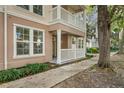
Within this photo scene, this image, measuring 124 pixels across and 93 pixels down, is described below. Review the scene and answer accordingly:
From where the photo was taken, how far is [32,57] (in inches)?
419

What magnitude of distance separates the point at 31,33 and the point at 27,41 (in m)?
0.73

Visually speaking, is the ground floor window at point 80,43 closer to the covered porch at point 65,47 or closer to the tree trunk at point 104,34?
the covered porch at point 65,47

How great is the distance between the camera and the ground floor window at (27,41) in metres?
9.41

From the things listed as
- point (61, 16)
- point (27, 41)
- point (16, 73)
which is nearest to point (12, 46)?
point (27, 41)

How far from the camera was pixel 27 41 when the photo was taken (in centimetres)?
1027

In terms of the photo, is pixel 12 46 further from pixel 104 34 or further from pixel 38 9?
pixel 104 34

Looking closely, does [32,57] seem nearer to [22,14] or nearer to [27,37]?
[27,37]

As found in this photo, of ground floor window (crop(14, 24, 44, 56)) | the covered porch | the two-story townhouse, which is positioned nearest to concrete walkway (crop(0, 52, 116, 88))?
the two-story townhouse

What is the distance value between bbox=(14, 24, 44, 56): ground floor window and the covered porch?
4.85 ft

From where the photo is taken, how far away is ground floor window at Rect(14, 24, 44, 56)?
9409 millimetres

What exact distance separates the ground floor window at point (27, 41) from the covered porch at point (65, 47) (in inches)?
58.2

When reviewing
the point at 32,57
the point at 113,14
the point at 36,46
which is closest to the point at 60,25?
the point at 36,46

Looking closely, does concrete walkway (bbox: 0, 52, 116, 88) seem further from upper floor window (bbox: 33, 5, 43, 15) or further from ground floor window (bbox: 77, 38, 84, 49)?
ground floor window (bbox: 77, 38, 84, 49)

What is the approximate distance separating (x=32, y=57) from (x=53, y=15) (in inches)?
170
